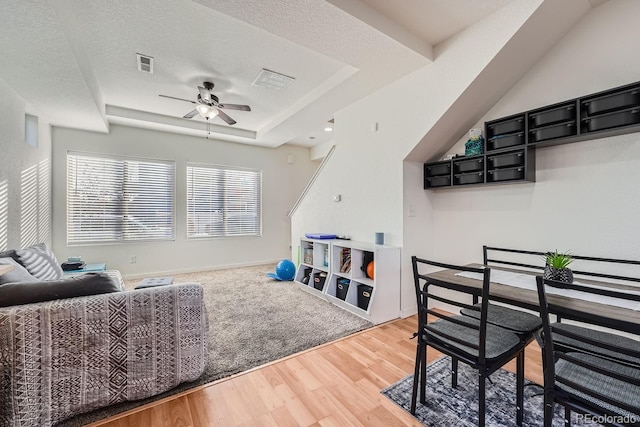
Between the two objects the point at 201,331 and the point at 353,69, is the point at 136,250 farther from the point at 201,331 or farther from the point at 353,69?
the point at 353,69

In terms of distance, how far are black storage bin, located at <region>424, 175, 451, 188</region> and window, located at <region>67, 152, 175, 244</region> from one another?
451 cm

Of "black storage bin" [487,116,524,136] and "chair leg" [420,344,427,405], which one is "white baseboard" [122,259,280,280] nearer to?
"chair leg" [420,344,427,405]

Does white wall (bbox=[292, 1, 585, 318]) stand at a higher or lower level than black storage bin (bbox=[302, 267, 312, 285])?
higher

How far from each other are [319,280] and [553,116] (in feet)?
10.0

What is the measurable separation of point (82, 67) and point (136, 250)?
3.19 m

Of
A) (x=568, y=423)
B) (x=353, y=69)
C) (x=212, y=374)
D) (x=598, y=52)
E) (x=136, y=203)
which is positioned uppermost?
(x=353, y=69)

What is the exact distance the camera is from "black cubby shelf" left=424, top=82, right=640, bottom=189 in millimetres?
1875

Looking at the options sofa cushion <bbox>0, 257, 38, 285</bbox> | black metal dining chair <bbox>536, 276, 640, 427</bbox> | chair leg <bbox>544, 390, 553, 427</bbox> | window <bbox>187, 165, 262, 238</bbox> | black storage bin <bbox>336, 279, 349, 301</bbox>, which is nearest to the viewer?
black metal dining chair <bbox>536, 276, 640, 427</bbox>

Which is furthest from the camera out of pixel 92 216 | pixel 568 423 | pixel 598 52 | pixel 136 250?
pixel 136 250

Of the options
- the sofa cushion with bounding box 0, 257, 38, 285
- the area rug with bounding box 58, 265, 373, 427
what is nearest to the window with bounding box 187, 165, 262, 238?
the area rug with bounding box 58, 265, 373, 427

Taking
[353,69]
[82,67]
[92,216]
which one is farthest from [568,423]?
[92,216]

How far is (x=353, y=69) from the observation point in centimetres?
304

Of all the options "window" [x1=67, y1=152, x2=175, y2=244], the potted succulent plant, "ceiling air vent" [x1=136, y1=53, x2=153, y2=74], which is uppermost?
"ceiling air vent" [x1=136, y1=53, x2=153, y2=74]

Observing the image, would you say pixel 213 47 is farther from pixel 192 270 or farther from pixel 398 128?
pixel 192 270
